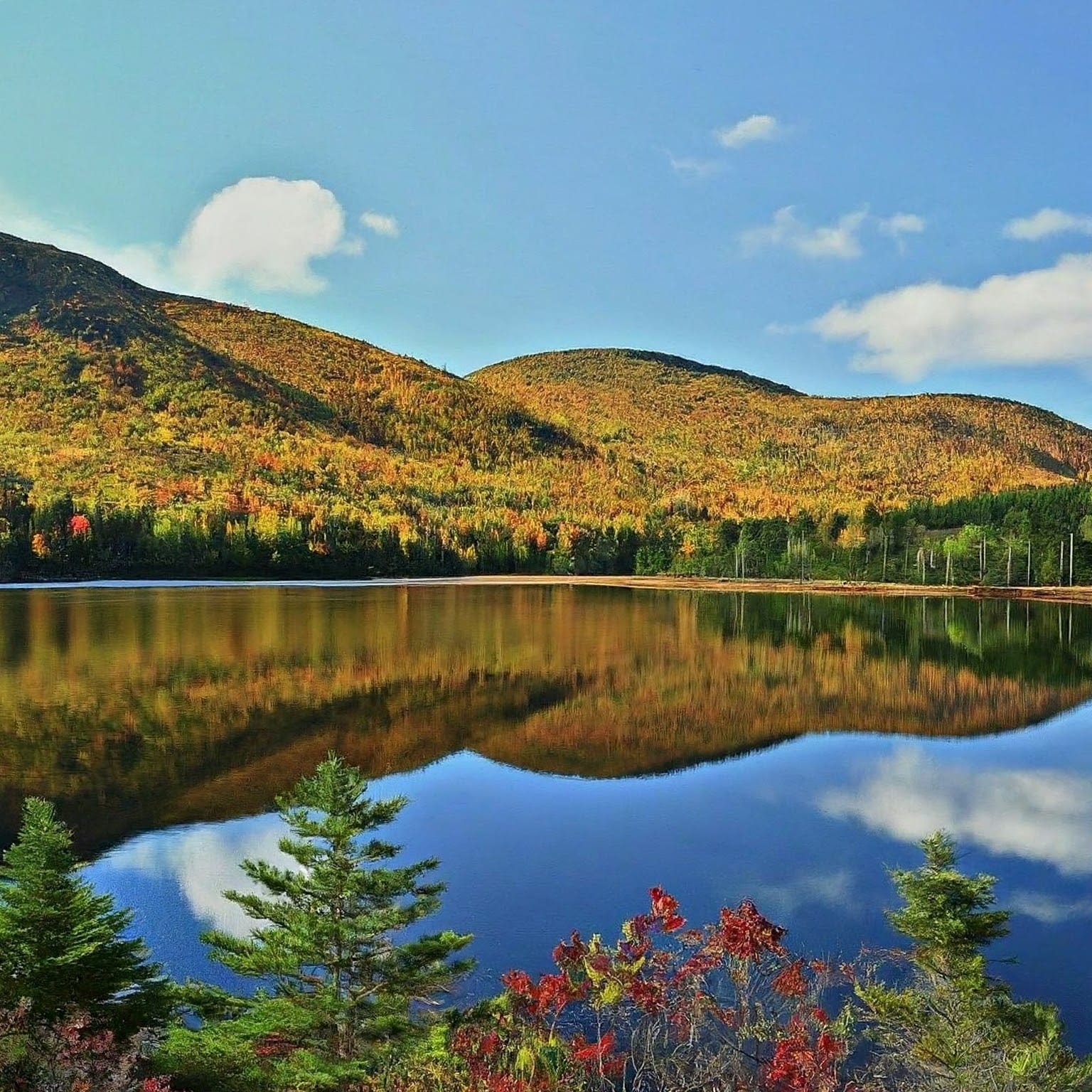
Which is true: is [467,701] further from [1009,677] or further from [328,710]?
[1009,677]

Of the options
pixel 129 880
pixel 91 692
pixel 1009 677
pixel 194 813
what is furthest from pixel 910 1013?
pixel 1009 677

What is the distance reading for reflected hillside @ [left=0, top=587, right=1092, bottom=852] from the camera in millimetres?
21984

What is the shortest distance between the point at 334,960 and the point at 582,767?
1613 centimetres

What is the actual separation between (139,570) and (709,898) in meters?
116

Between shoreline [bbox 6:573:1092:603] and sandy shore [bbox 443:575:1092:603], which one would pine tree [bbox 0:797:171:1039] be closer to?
shoreline [bbox 6:573:1092:603]

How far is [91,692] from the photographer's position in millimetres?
30219

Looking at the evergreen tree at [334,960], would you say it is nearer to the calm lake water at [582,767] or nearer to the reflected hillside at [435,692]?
the calm lake water at [582,767]

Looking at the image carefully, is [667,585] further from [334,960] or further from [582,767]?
[334,960]

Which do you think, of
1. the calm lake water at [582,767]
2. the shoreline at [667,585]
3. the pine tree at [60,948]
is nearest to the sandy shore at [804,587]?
the shoreline at [667,585]

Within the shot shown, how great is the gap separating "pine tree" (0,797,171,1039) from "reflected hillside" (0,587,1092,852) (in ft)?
30.6

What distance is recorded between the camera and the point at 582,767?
24156 mm

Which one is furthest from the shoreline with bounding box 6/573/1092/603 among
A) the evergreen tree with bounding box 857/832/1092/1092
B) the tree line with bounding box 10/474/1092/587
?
the evergreen tree with bounding box 857/832/1092/1092

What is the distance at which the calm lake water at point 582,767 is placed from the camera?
47.3 feet

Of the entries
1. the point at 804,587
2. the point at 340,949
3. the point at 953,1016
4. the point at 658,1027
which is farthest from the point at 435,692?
the point at 804,587
